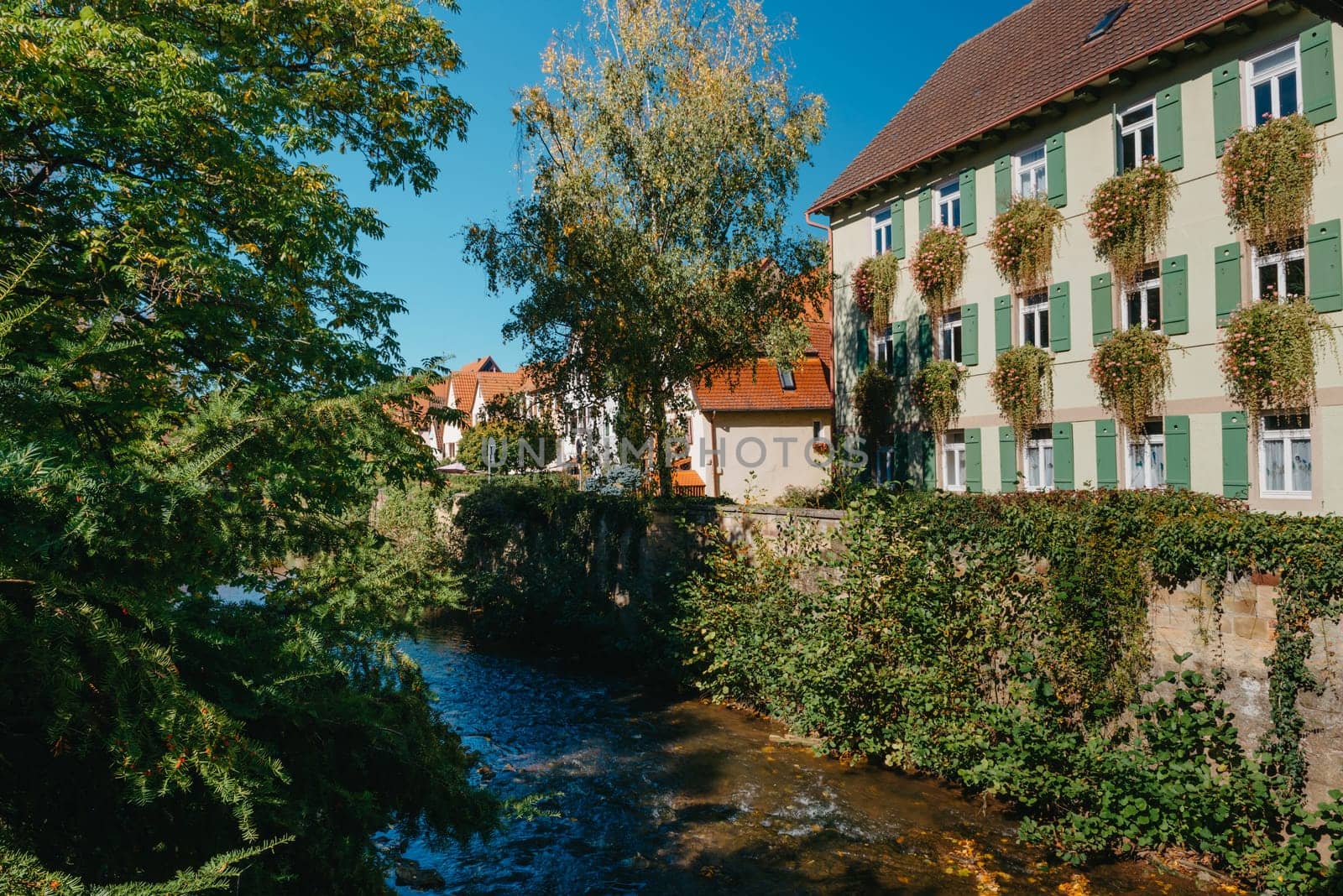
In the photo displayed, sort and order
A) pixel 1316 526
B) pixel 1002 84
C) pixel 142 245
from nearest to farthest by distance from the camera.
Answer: pixel 142 245
pixel 1316 526
pixel 1002 84

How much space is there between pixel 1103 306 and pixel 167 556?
15452 mm

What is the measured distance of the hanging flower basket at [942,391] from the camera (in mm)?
17516

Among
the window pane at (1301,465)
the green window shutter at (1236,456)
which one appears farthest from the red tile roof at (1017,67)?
the window pane at (1301,465)

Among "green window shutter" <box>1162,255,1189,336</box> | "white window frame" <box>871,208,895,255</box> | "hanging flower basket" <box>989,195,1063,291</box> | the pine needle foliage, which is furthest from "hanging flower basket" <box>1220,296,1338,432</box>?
the pine needle foliage

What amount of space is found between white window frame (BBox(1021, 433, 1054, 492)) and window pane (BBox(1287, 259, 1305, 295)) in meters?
4.54

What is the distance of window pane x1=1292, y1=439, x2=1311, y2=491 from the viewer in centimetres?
1188

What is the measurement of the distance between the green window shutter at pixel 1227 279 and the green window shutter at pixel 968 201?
204 inches

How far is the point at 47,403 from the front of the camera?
7.11ft

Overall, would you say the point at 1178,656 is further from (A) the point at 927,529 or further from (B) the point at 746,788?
(B) the point at 746,788

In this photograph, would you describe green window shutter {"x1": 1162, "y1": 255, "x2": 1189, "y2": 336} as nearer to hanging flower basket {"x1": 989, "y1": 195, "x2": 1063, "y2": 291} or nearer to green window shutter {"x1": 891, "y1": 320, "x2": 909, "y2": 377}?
hanging flower basket {"x1": 989, "y1": 195, "x2": 1063, "y2": 291}

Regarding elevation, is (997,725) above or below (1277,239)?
below

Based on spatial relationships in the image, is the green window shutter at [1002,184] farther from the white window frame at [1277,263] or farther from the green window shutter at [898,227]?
the white window frame at [1277,263]

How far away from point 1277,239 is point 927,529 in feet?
24.6

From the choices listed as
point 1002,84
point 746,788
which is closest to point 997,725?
point 746,788
